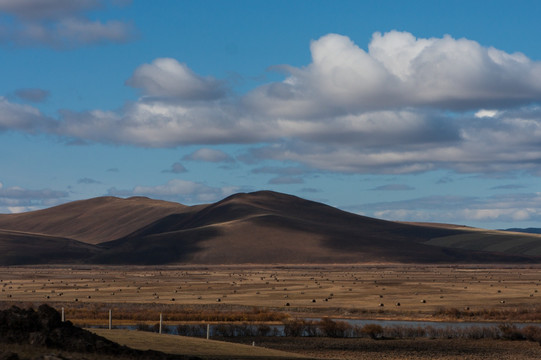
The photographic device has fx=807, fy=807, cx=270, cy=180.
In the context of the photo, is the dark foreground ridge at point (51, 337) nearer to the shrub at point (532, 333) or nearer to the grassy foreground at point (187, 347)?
the grassy foreground at point (187, 347)

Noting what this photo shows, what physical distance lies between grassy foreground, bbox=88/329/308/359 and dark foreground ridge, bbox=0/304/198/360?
480 cm

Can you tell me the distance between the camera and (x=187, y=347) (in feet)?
122

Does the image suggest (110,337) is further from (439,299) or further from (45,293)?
(45,293)

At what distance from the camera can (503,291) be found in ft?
338

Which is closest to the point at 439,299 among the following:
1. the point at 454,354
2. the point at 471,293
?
the point at 471,293

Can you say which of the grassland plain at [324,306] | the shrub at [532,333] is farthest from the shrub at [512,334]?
the grassland plain at [324,306]

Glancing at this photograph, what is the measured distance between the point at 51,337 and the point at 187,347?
9.36 meters

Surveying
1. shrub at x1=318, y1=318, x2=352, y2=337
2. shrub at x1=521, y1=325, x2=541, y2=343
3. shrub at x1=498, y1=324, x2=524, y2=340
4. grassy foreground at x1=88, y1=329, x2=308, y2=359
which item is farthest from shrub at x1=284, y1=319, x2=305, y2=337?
grassy foreground at x1=88, y1=329, x2=308, y2=359

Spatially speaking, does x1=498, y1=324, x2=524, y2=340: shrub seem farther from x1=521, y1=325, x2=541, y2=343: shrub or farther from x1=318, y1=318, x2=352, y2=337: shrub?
x1=318, y1=318, x2=352, y2=337: shrub

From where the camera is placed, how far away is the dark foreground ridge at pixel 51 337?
92.8 ft

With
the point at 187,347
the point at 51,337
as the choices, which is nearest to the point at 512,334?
the point at 187,347

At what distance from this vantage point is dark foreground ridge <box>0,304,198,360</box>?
28297 mm

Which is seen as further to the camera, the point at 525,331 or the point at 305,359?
the point at 525,331

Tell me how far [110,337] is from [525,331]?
32.8 metres
